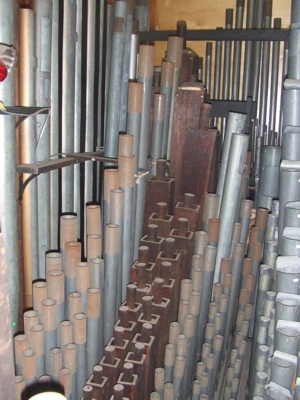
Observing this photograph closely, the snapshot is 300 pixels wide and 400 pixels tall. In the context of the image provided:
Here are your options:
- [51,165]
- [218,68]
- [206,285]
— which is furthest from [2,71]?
[218,68]

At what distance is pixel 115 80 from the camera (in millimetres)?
1853

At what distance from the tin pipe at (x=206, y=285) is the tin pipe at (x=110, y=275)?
1.81 feet

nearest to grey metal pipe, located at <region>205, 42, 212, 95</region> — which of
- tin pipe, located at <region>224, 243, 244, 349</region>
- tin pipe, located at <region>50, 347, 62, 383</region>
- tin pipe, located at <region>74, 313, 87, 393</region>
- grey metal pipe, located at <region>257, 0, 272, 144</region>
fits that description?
grey metal pipe, located at <region>257, 0, 272, 144</region>

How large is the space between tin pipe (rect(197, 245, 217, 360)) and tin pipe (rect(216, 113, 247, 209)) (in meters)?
0.27

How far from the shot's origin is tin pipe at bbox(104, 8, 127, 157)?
183 cm

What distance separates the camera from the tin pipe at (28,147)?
1407mm

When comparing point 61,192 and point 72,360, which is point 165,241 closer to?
point 61,192

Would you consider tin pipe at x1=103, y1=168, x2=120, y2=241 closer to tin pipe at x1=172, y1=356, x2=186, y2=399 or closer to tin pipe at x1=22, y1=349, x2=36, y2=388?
tin pipe at x1=22, y1=349, x2=36, y2=388

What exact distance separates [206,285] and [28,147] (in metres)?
1.15

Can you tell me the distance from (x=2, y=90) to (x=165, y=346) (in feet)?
4.10

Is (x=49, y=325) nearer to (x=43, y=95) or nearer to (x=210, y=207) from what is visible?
(x=43, y=95)

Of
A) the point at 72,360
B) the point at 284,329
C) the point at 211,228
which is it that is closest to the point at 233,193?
the point at 211,228

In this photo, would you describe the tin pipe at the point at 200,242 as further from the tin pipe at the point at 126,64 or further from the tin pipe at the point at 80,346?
the tin pipe at the point at 80,346

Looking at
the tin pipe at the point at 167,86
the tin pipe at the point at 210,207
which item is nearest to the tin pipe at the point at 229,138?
the tin pipe at the point at 210,207
